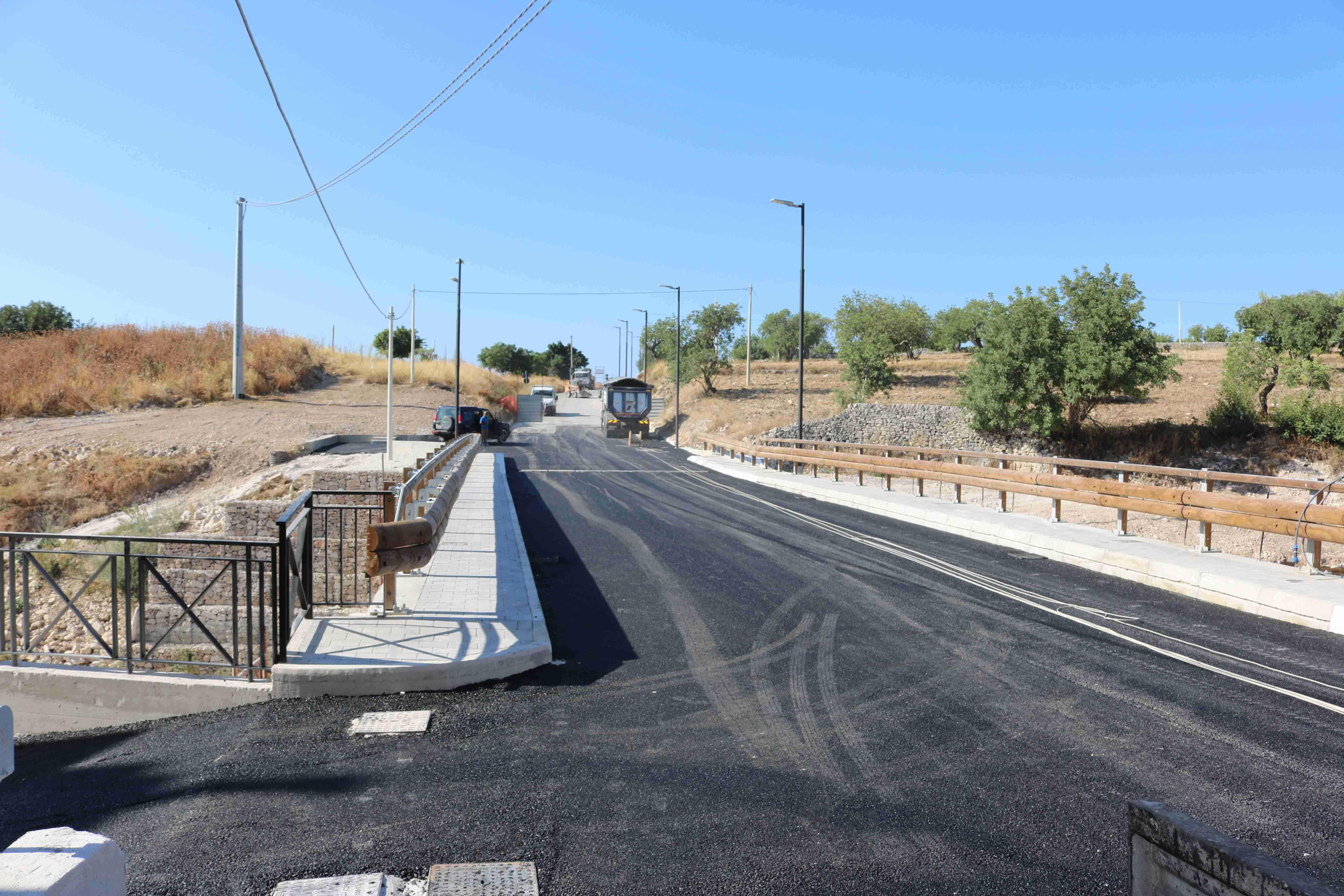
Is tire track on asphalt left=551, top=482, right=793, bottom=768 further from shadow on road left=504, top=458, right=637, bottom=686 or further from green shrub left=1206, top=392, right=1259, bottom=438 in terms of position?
green shrub left=1206, top=392, right=1259, bottom=438

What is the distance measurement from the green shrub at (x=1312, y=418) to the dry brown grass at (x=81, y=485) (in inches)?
1695

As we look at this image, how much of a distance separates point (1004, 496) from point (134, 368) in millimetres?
43694

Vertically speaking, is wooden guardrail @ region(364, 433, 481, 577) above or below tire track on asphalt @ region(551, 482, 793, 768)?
above

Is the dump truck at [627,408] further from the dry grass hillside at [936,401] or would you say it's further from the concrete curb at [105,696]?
the concrete curb at [105,696]

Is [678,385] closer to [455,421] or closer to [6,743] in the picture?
[455,421]

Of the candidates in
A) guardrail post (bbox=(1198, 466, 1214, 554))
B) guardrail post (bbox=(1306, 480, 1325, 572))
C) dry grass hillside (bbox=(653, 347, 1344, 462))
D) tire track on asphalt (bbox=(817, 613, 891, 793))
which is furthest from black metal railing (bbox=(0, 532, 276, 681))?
dry grass hillside (bbox=(653, 347, 1344, 462))

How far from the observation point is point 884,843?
12.4 ft

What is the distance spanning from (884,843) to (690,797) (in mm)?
988

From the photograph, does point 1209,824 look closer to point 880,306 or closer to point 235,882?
point 235,882

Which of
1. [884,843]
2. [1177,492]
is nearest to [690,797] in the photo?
[884,843]

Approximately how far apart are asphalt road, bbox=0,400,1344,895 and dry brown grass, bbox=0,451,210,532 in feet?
73.6

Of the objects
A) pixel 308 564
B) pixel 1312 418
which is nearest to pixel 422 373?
pixel 1312 418

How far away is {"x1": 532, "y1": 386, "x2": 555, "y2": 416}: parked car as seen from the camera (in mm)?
69438

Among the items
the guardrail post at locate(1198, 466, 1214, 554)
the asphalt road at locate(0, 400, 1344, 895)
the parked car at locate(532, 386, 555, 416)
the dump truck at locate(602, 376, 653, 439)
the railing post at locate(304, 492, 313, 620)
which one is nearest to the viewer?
the asphalt road at locate(0, 400, 1344, 895)
